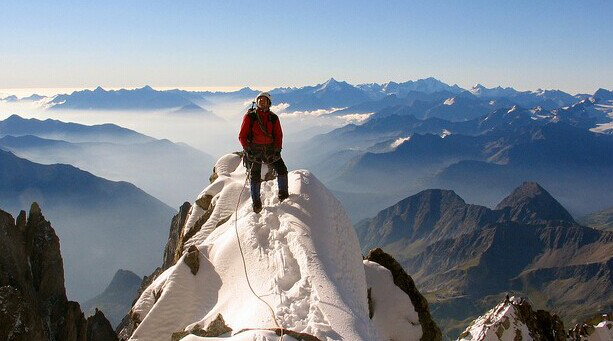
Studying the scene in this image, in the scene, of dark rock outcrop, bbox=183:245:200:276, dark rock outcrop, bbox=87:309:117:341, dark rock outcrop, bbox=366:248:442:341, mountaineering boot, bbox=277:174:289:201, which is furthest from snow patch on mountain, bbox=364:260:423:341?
dark rock outcrop, bbox=87:309:117:341

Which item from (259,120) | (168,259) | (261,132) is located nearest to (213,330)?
(261,132)

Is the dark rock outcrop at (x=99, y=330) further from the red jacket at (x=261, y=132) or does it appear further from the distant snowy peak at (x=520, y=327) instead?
the distant snowy peak at (x=520, y=327)

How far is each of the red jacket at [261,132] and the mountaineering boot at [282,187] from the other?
1.95m

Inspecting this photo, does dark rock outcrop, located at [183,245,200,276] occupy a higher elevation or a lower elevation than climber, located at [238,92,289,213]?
lower

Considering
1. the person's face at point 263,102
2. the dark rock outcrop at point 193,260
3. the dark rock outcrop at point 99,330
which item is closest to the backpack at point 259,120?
the person's face at point 263,102

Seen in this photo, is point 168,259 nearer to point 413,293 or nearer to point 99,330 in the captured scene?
point 99,330

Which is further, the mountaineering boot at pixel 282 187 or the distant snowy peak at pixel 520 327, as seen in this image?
the distant snowy peak at pixel 520 327

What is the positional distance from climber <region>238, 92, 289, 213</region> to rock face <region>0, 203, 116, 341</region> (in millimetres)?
15837

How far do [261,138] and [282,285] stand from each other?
8220 mm

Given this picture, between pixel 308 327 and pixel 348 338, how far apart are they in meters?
1.40

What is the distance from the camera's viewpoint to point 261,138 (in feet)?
80.2

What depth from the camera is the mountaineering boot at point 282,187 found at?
25.6 metres

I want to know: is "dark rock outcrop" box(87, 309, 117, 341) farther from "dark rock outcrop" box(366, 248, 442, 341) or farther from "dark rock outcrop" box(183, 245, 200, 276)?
"dark rock outcrop" box(366, 248, 442, 341)

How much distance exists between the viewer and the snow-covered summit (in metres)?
17.1
